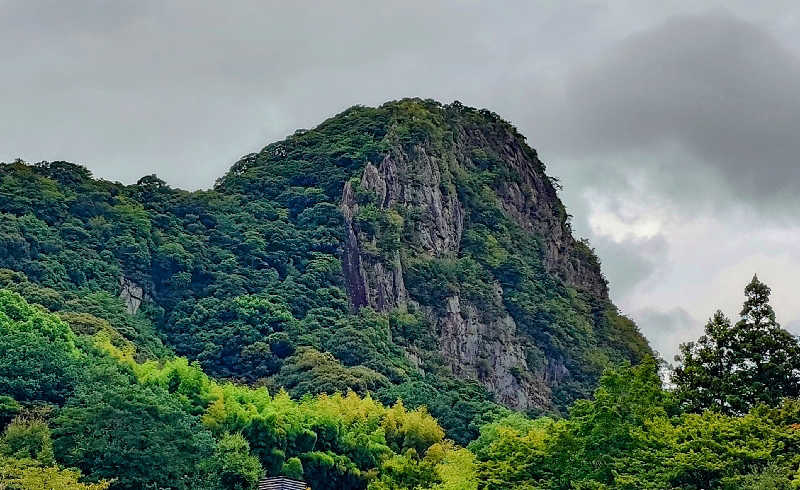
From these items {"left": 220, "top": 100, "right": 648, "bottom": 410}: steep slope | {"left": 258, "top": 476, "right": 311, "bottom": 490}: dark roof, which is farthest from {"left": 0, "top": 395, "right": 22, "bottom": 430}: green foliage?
{"left": 220, "top": 100, "right": 648, "bottom": 410}: steep slope

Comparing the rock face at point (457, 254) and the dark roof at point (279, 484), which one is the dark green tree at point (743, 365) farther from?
the rock face at point (457, 254)

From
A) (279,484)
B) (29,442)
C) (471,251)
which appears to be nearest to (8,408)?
(29,442)

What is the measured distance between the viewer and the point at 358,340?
281 feet

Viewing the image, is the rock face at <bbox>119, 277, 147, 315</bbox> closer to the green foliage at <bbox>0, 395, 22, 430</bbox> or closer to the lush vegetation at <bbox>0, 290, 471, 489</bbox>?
the lush vegetation at <bbox>0, 290, 471, 489</bbox>

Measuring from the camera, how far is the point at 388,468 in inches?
2115

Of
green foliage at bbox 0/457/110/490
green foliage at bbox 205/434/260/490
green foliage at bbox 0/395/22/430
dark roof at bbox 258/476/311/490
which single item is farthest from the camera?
dark roof at bbox 258/476/311/490

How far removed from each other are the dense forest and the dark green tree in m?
0.08

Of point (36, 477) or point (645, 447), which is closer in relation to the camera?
point (645, 447)

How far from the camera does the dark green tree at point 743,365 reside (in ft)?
159

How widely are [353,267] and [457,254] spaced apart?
40.6ft

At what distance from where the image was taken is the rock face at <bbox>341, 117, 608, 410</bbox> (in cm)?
9644

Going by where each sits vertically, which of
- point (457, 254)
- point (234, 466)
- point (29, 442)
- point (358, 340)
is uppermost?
point (457, 254)

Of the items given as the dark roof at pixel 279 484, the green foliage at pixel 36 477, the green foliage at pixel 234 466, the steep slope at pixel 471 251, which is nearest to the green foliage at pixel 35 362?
the green foliage at pixel 36 477

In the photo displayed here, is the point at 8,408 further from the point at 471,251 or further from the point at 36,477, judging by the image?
the point at 471,251
